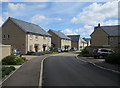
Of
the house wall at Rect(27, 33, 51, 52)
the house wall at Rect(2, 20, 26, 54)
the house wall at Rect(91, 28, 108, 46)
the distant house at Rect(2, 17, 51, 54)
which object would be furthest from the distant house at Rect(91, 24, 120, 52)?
the house wall at Rect(2, 20, 26, 54)

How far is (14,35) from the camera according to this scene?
34.2 meters

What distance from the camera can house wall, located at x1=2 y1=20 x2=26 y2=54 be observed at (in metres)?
33.0

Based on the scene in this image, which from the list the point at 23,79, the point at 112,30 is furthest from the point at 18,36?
the point at 112,30

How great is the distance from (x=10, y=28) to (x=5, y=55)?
1926 cm

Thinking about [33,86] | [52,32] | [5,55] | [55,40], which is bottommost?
[33,86]

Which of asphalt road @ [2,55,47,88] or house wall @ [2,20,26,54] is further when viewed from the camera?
house wall @ [2,20,26,54]

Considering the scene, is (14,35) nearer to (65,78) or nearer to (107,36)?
(107,36)

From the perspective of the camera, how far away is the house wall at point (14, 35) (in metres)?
33.0

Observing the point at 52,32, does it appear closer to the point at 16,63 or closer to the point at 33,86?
the point at 16,63

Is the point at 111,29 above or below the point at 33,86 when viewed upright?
above

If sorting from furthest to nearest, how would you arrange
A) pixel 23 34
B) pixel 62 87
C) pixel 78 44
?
pixel 78 44
pixel 23 34
pixel 62 87

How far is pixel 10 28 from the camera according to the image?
34.7m

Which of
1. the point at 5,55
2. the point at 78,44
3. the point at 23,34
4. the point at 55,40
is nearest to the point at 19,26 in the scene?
the point at 23,34

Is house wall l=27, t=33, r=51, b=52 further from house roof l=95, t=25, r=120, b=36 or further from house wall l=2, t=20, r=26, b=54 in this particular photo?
house roof l=95, t=25, r=120, b=36
